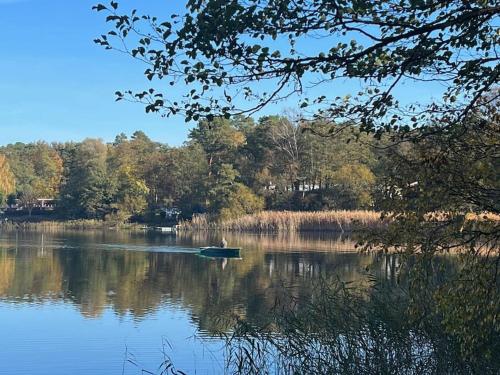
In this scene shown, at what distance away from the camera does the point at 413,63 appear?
3.78 metres

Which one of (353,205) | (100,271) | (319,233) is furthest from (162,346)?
(353,205)

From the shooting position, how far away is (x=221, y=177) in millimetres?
44875

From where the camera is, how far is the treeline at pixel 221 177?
4356 centimetres

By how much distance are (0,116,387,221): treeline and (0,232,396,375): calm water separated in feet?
54.3

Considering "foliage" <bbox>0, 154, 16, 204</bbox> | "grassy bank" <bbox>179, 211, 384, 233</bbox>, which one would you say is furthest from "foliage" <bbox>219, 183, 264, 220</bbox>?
"foliage" <bbox>0, 154, 16, 204</bbox>

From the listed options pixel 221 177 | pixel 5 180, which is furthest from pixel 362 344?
pixel 5 180

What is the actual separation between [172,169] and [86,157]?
26.1 ft

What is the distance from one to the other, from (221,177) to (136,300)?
30.4 meters

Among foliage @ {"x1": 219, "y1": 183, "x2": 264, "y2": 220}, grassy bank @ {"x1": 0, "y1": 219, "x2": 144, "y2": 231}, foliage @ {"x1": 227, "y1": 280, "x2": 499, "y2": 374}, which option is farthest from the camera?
grassy bank @ {"x1": 0, "y1": 219, "x2": 144, "y2": 231}

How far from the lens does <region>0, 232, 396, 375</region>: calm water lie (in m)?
9.48

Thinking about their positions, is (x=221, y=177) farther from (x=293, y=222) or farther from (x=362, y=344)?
(x=362, y=344)

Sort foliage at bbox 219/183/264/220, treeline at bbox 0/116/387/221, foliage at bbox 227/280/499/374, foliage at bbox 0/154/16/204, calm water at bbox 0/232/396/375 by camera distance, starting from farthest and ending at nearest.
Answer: foliage at bbox 0/154/16/204
treeline at bbox 0/116/387/221
foliage at bbox 219/183/264/220
calm water at bbox 0/232/396/375
foliage at bbox 227/280/499/374

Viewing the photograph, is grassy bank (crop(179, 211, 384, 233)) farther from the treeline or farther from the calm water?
the calm water

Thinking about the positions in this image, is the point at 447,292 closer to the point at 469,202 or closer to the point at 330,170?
the point at 469,202
